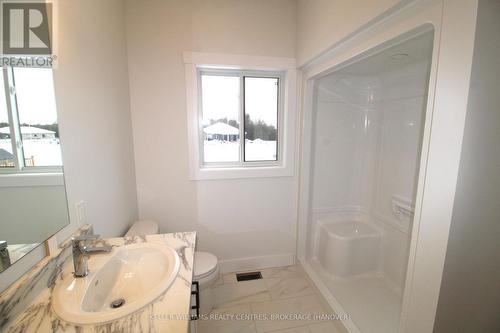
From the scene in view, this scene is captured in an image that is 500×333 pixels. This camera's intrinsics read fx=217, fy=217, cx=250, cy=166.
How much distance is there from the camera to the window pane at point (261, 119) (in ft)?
7.23

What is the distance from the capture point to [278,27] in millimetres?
1995

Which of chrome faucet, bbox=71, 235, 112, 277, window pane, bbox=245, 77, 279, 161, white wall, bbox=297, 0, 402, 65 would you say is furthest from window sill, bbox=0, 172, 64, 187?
white wall, bbox=297, 0, 402, 65

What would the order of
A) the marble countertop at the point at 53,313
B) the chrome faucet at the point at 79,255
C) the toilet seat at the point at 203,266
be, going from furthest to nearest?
the toilet seat at the point at 203,266 < the chrome faucet at the point at 79,255 < the marble countertop at the point at 53,313

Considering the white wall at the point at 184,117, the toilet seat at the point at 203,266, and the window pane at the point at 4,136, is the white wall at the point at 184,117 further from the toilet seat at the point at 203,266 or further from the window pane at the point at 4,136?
the window pane at the point at 4,136

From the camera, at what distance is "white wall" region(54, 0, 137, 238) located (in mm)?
1041

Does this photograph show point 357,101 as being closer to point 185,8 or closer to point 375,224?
point 375,224

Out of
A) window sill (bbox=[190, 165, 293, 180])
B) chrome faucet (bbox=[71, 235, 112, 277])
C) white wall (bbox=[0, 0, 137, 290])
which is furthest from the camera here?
window sill (bbox=[190, 165, 293, 180])

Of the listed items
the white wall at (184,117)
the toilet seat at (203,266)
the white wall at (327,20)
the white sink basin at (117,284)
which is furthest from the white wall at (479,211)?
the white wall at (184,117)

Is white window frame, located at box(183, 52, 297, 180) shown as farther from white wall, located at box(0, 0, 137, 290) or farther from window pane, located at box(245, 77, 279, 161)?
white wall, located at box(0, 0, 137, 290)

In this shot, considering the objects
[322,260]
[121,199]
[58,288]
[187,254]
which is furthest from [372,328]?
[121,199]

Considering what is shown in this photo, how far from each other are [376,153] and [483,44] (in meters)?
1.75

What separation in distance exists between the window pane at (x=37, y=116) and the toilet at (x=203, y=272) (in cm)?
90

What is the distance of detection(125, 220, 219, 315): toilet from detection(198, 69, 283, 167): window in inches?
31.1

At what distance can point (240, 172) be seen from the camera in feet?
6.94
